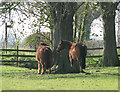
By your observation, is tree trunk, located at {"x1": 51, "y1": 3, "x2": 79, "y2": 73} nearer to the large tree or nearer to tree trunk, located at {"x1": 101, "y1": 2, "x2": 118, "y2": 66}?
the large tree

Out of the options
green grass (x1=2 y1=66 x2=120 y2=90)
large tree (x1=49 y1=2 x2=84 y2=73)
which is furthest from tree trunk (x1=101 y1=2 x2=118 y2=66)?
green grass (x1=2 y1=66 x2=120 y2=90)

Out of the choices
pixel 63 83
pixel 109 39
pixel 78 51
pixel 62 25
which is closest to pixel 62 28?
pixel 62 25

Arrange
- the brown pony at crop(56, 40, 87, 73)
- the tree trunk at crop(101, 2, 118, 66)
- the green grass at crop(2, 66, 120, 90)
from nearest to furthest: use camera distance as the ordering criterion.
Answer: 1. the green grass at crop(2, 66, 120, 90)
2. the brown pony at crop(56, 40, 87, 73)
3. the tree trunk at crop(101, 2, 118, 66)

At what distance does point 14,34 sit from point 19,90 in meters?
6.35

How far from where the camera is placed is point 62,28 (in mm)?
12211

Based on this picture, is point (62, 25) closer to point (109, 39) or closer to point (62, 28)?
point (62, 28)

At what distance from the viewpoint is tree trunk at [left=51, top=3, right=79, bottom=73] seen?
39.2 ft

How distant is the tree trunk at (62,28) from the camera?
470 inches

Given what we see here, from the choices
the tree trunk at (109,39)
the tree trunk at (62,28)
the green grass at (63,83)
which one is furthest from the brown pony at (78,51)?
the tree trunk at (109,39)

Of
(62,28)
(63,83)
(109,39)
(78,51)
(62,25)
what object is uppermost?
(62,25)

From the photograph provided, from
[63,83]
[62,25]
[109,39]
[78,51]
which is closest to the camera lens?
[63,83]

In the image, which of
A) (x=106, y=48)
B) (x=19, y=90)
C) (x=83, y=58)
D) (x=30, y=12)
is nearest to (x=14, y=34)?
(x=30, y=12)

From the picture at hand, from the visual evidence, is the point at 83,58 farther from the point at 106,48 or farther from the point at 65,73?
the point at 106,48

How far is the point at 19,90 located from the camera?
725 cm
